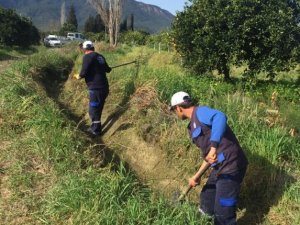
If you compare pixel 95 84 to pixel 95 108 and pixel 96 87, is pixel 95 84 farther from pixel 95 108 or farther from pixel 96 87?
pixel 95 108

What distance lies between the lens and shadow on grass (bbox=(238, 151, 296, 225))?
5.72 meters

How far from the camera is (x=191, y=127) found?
4.92m

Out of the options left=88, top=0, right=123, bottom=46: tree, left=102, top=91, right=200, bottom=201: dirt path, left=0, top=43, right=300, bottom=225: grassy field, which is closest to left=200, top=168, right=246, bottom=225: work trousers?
left=0, top=43, right=300, bottom=225: grassy field

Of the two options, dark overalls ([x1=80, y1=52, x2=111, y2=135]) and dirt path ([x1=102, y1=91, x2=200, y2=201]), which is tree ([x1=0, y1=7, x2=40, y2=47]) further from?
dirt path ([x1=102, y1=91, x2=200, y2=201])

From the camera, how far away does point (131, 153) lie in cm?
761

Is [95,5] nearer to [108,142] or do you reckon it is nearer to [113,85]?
[113,85]

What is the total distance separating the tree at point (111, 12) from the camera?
2802cm

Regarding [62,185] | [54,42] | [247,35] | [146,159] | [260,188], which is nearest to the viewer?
[62,185]

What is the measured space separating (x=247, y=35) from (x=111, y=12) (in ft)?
64.2

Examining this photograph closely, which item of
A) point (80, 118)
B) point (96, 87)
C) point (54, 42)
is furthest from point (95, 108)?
point (54, 42)

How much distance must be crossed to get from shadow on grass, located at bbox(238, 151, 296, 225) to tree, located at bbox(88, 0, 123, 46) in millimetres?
22880

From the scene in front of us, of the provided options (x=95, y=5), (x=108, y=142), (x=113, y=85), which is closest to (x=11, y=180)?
(x=108, y=142)

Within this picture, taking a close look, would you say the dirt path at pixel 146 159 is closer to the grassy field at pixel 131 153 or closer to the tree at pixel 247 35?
the grassy field at pixel 131 153

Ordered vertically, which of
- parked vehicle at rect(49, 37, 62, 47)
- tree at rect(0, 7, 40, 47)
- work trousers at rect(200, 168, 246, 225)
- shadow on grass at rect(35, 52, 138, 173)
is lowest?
parked vehicle at rect(49, 37, 62, 47)
